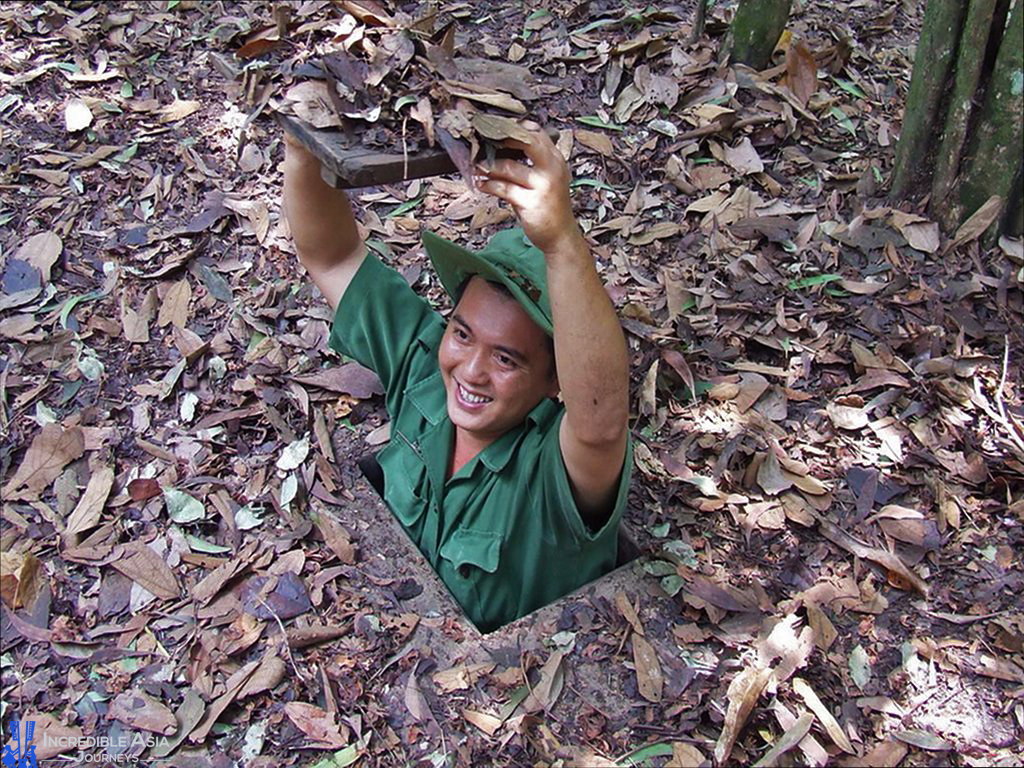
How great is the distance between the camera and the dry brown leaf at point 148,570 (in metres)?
3.02

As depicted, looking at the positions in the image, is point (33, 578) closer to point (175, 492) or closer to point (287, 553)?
point (175, 492)

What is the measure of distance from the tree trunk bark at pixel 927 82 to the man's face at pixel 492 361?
2.13 metres

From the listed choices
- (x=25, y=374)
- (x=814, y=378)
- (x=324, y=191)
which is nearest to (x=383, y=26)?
(x=324, y=191)

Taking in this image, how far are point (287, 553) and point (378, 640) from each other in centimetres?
45

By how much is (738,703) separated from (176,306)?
2.63 metres

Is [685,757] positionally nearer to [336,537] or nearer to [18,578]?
[336,537]

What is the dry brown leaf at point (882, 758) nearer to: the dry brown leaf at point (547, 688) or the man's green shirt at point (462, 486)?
the dry brown leaf at point (547, 688)

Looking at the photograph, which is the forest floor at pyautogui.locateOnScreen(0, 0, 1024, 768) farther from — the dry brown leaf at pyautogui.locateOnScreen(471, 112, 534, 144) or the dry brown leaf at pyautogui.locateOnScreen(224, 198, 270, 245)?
the dry brown leaf at pyautogui.locateOnScreen(471, 112, 534, 144)

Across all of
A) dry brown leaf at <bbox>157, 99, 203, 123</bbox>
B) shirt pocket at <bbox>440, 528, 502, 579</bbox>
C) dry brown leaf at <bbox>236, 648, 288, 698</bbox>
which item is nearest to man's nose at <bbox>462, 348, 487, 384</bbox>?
shirt pocket at <bbox>440, 528, 502, 579</bbox>

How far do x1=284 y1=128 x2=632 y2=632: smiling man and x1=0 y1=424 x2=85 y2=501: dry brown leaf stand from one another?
37.8 inches

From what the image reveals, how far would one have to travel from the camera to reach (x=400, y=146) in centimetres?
248

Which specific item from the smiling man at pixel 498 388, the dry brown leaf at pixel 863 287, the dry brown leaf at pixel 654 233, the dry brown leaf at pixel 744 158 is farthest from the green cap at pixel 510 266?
the dry brown leaf at pixel 744 158

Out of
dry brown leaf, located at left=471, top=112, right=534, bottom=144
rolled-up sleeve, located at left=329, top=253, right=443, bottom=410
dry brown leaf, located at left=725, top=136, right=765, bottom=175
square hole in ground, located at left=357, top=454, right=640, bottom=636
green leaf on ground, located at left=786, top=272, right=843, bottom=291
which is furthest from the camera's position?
dry brown leaf, located at left=725, top=136, right=765, bottom=175

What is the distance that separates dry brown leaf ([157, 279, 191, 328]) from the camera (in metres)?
3.91
